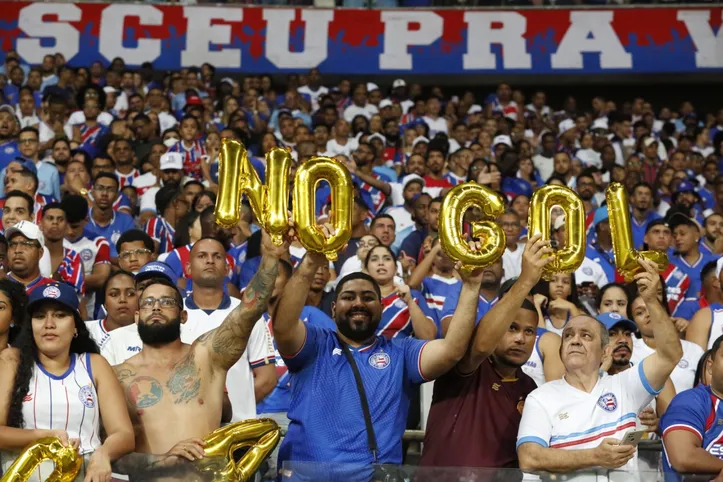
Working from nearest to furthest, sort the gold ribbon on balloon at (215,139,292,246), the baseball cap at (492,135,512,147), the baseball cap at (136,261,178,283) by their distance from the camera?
the gold ribbon on balloon at (215,139,292,246), the baseball cap at (136,261,178,283), the baseball cap at (492,135,512,147)

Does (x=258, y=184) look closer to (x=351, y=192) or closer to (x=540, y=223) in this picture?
(x=351, y=192)

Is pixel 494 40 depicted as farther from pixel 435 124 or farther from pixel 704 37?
pixel 704 37

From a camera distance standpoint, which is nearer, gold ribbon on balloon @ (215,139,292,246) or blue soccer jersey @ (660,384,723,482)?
gold ribbon on balloon @ (215,139,292,246)

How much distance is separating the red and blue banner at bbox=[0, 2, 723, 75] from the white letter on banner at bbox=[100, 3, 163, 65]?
2 centimetres

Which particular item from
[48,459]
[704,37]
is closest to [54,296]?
[48,459]

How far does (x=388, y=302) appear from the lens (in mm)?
7633

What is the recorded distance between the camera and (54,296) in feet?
17.4

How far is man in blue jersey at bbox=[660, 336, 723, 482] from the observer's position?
514 centimetres

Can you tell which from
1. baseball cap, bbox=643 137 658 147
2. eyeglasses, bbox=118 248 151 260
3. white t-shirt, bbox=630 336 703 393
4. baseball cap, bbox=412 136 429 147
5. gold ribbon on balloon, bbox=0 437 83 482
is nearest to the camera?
gold ribbon on balloon, bbox=0 437 83 482

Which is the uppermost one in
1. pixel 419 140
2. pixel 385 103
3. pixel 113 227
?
pixel 385 103

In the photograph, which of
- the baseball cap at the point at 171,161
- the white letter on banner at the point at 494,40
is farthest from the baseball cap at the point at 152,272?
the white letter on banner at the point at 494,40

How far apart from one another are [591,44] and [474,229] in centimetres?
1348

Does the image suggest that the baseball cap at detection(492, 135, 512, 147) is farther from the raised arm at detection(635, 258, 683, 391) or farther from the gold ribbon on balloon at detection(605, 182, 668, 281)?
the raised arm at detection(635, 258, 683, 391)

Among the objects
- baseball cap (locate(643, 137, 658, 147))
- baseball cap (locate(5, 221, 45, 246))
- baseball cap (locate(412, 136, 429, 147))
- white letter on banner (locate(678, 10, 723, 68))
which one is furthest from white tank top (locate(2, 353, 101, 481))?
white letter on banner (locate(678, 10, 723, 68))
